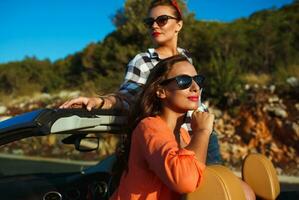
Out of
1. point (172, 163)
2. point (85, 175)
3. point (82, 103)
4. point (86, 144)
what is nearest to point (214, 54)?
point (85, 175)

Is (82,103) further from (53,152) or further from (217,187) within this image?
(53,152)

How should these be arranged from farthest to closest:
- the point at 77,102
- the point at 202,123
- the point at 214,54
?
1. the point at 214,54
2. the point at 77,102
3. the point at 202,123

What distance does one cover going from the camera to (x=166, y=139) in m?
2.09

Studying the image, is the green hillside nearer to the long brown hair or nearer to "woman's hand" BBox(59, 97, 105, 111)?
"woman's hand" BBox(59, 97, 105, 111)

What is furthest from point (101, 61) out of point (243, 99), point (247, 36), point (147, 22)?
point (147, 22)

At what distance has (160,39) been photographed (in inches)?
124

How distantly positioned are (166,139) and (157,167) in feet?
0.43

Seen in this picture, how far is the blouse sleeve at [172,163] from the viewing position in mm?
1947

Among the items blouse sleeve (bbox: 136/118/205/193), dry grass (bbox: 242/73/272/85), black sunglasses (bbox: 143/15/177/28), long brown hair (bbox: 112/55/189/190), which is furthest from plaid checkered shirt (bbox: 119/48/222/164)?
dry grass (bbox: 242/73/272/85)

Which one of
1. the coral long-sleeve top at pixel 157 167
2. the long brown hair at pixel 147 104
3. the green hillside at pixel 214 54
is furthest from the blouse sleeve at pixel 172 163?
the green hillside at pixel 214 54

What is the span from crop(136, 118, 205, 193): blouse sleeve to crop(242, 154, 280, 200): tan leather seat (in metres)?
0.85

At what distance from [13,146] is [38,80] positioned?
1254 centimetres

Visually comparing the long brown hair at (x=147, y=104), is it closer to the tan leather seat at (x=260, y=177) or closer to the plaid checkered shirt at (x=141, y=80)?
the plaid checkered shirt at (x=141, y=80)

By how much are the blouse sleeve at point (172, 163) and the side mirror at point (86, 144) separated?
28.5 inches
